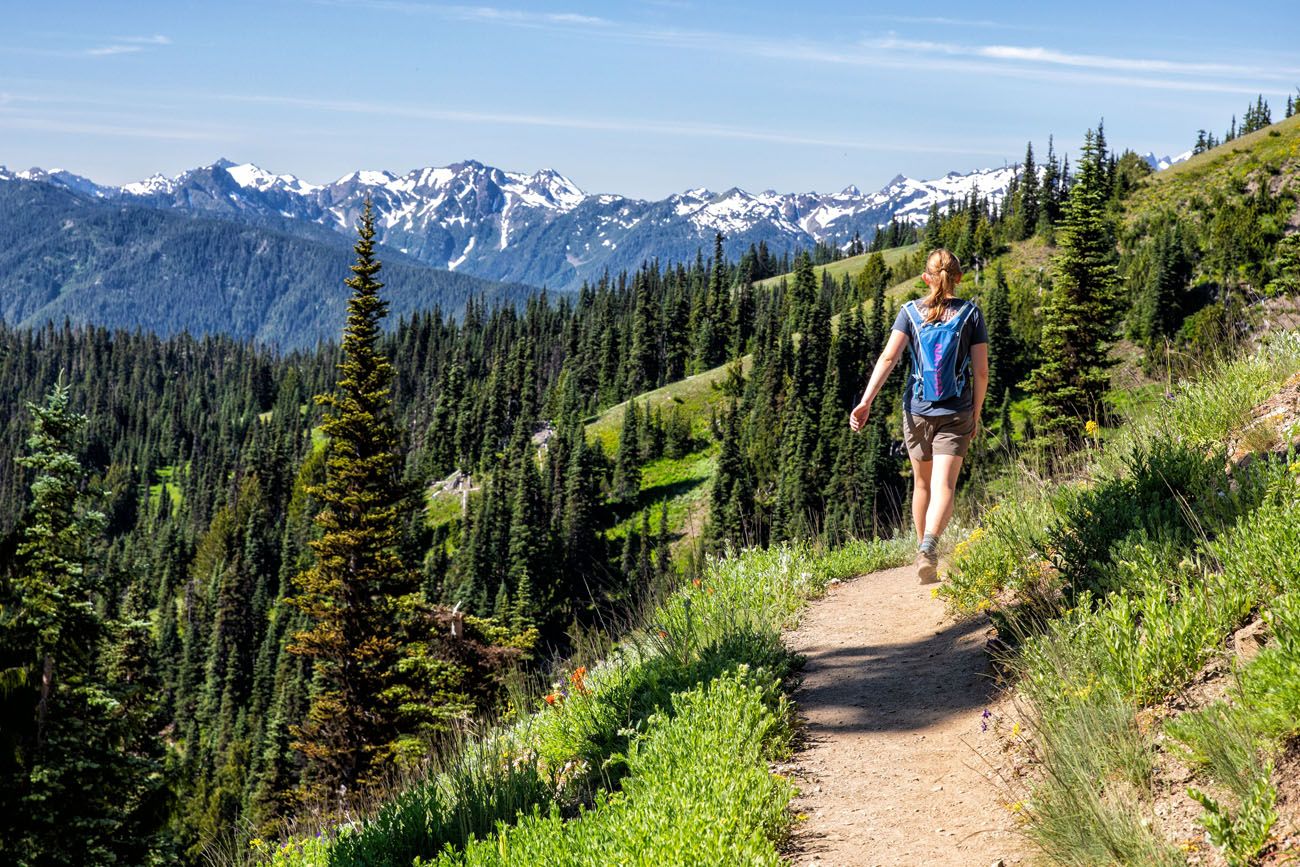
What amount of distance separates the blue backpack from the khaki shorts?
0.63 ft

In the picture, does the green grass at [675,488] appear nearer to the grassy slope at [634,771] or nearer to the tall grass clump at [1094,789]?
the grassy slope at [634,771]

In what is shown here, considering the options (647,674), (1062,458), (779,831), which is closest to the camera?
(779,831)

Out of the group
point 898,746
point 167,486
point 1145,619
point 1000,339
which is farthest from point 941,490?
point 167,486

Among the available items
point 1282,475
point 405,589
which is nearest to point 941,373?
point 1282,475

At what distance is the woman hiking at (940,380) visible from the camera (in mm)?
7492

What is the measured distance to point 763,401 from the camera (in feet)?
341

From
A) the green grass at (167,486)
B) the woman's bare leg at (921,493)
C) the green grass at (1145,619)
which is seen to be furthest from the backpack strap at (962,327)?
the green grass at (167,486)

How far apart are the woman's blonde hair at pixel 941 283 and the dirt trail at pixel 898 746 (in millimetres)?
2511

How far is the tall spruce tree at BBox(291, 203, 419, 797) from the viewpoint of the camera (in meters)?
23.0

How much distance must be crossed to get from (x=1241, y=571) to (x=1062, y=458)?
5.59 metres

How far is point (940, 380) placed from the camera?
754 centimetres

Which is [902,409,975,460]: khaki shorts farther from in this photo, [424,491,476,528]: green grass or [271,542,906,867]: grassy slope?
[424,491,476,528]: green grass

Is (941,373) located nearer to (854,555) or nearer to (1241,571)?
(1241,571)

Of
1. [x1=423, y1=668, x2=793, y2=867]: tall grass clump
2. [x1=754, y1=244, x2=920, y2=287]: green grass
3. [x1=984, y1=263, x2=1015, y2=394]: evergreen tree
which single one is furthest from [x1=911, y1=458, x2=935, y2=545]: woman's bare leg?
[x1=754, y1=244, x2=920, y2=287]: green grass
